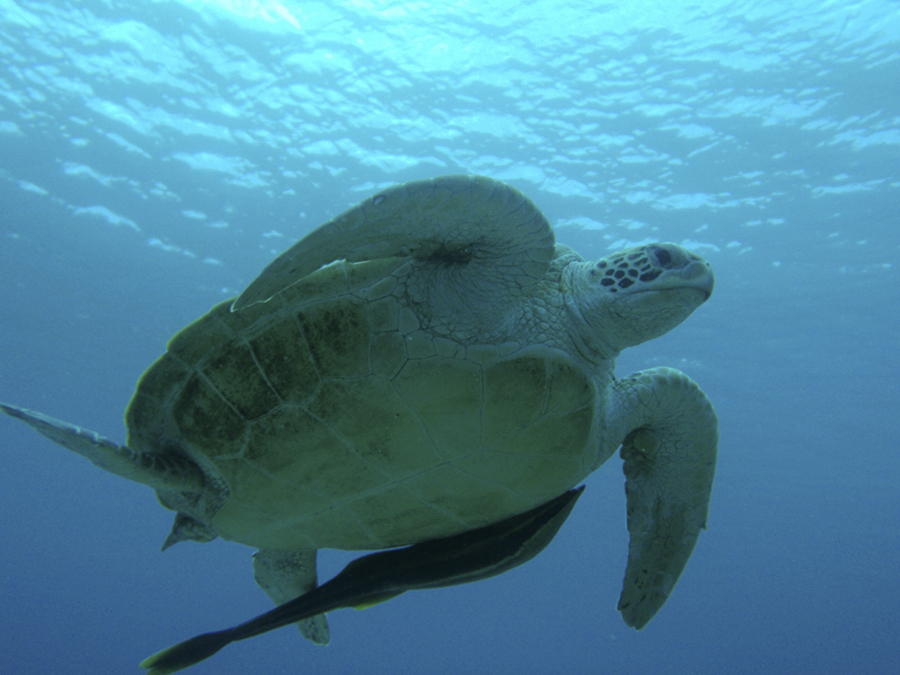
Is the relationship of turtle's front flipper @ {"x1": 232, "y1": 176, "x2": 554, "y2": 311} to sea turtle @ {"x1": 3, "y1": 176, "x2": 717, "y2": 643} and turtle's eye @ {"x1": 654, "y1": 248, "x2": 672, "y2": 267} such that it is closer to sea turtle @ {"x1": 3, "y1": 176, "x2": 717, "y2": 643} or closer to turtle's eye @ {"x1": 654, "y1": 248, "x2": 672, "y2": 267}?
sea turtle @ {"x1": 3, "y1": 176, "x2": 717, "y2": 643}

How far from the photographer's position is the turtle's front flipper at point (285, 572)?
3545 millimetres

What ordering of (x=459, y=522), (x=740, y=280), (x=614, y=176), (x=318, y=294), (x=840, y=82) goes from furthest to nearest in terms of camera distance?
(x=740, y=280), (x=614, y=176), (x=840, y=82), (x=459, y=522), (x=318, y=294)

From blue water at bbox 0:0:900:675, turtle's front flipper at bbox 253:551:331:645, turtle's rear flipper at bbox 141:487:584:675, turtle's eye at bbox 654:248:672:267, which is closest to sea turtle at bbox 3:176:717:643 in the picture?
turtle's eye at bbox 654:248:672:267

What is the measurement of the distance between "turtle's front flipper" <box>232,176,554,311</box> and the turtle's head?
338 millimetres

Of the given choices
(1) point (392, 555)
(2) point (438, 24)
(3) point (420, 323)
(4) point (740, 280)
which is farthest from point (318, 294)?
(4) point (740, 280)

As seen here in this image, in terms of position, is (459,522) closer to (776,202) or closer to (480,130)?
(480,130)

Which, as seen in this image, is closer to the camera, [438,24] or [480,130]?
[438,24]

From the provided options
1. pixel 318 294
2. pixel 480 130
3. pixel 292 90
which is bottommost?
pixel 318 294

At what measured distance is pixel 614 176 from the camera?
10.7 m

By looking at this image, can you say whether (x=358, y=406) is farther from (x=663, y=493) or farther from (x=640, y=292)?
(x=663, y=493)

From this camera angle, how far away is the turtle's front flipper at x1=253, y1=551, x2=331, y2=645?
11.6ft

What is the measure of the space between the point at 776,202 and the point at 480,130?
675cm

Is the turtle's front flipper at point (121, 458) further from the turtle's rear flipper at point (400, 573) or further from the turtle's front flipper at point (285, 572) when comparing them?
the turtle's front flipper at point (285, 572)

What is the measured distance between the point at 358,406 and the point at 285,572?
6.33 feet
